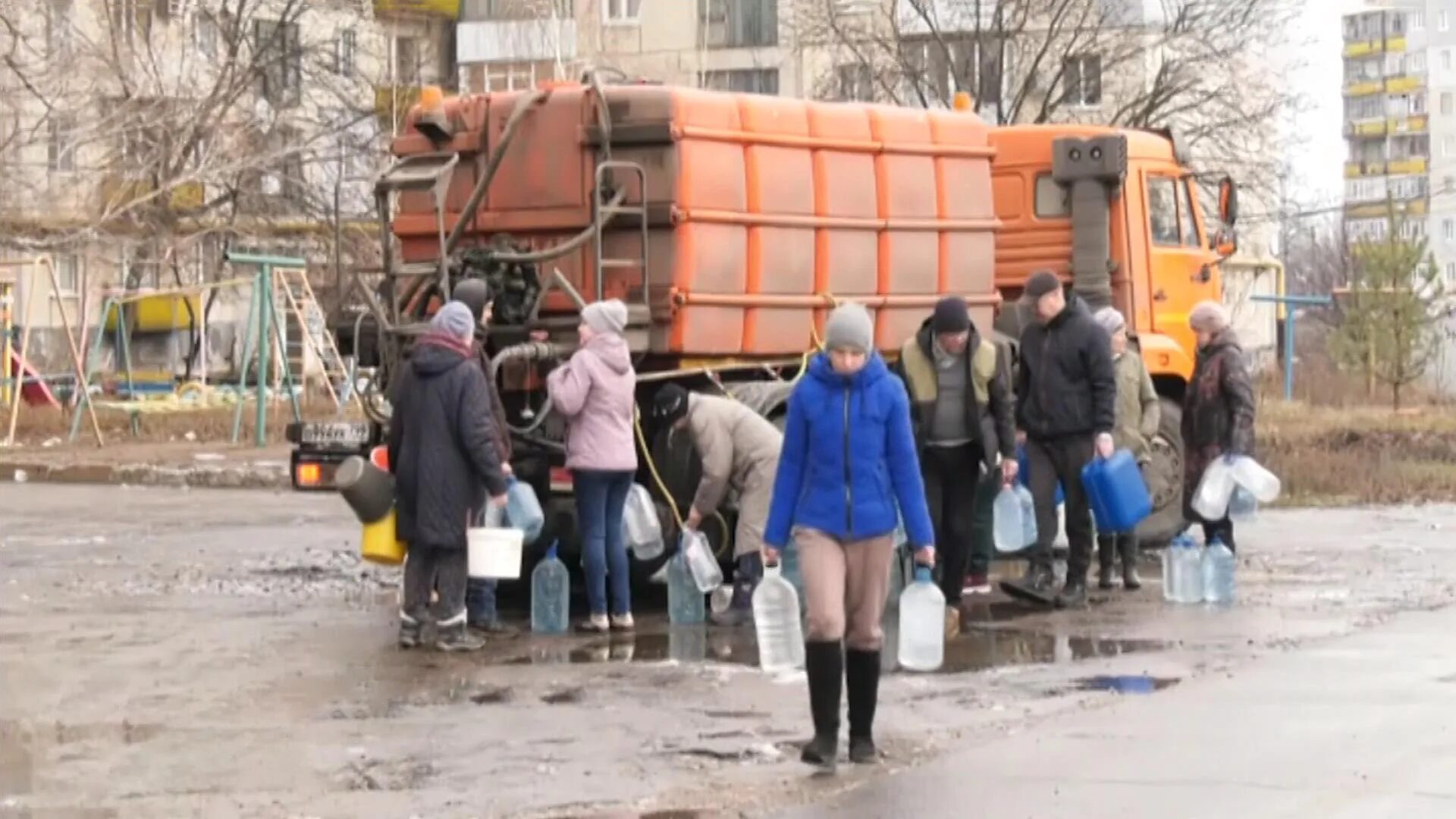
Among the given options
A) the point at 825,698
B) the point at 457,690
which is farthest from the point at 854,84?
the point at 825,698

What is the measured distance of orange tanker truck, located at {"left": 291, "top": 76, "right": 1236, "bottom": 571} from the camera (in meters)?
14.6

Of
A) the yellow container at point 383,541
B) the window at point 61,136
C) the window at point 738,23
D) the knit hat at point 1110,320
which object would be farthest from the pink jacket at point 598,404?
the window at point 738,23

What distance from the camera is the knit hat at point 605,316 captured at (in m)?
13.6

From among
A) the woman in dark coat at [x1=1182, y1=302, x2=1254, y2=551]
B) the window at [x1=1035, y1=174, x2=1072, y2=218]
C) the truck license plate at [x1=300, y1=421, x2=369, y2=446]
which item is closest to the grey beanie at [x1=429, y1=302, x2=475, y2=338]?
the truck license plate at [x1=300, y1=421, x2=369, y2=446]

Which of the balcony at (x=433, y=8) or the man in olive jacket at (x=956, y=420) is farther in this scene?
the balcony at (x=433, y=8)

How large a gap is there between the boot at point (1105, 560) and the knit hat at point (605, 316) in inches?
153

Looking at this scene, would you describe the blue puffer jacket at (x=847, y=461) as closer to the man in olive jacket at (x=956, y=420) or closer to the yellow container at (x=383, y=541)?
the yellow container at (x=383, y=541)

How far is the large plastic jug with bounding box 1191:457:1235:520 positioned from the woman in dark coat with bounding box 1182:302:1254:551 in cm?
9

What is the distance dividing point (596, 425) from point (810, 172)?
2.72 m

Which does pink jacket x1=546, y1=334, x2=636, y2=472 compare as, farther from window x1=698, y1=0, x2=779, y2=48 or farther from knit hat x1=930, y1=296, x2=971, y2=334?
window x1=698, y1=0, x2=779, y2=48

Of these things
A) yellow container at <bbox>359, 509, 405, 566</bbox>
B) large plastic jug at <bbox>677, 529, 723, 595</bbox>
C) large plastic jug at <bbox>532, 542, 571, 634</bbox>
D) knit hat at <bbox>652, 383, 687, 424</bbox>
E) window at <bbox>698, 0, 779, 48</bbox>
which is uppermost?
window at <bbox>698, 0, 779, 48</bbox>

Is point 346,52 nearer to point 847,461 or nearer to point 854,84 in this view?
point 854,84

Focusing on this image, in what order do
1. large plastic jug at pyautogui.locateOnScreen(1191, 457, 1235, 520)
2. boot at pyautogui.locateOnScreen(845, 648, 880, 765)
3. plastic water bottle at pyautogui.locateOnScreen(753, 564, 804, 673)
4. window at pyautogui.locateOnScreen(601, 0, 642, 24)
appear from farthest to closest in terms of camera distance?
window at pyautogui.locateOnScreen(601, 0, 642, 24), large plastic jug at pyautogui.locateOnScreen(1191, 457, 1235, 520), plastic water bottle at pyautogui.locateOnScreen(753, 564, 804, 673), boot at pyautogui.locateOnScreen(845, 648, 880, 765)

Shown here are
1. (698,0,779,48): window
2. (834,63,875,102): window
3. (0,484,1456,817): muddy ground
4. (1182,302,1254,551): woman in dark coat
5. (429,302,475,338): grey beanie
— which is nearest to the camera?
(0,484,1456,817): muddy ground
